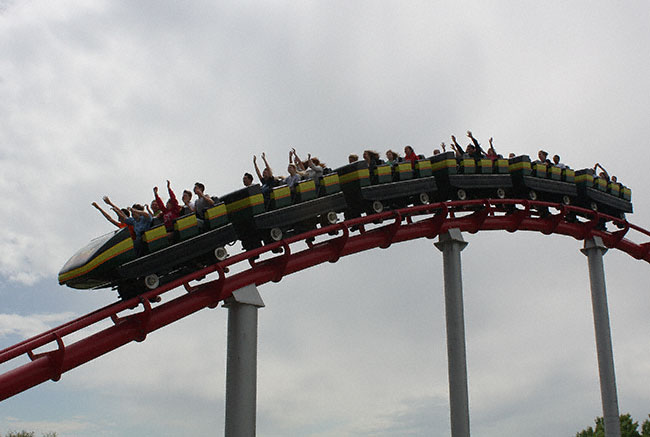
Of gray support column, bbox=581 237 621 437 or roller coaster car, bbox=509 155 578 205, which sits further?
gray support column, bbox=581 237 621 437

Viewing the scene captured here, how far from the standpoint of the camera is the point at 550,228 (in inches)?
507

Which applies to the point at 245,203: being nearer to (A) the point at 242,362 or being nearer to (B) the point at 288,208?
(B) the point at 288,208

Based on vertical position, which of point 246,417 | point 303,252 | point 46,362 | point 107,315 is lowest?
point 246,417

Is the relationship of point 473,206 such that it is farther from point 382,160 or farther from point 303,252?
point 303,252

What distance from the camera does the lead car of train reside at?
771 cm

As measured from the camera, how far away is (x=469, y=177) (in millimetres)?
11227

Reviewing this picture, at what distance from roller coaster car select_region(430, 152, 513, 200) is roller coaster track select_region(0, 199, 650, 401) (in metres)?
0.26

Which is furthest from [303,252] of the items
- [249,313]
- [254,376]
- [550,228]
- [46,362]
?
[550,228]

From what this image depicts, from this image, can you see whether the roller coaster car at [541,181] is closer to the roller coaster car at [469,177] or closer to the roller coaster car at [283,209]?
the roller coaster car at [469,177]

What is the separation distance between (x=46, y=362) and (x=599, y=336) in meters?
10.5

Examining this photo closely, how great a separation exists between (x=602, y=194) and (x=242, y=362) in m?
8.83

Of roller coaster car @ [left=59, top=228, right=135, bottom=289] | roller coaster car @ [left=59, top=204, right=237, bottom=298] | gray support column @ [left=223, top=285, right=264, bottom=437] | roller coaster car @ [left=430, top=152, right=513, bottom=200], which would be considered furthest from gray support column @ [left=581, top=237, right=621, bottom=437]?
roller coaster car @ [left=59, top=228, right=135, bottom=289]

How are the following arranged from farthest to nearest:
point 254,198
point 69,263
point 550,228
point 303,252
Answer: point 550,228 → point 303,252 → point 254,198 → point 69,263

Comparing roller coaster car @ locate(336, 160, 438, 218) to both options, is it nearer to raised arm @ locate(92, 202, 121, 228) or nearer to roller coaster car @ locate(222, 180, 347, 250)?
roller coaster car @ locate(222, 180, 347, 250)
